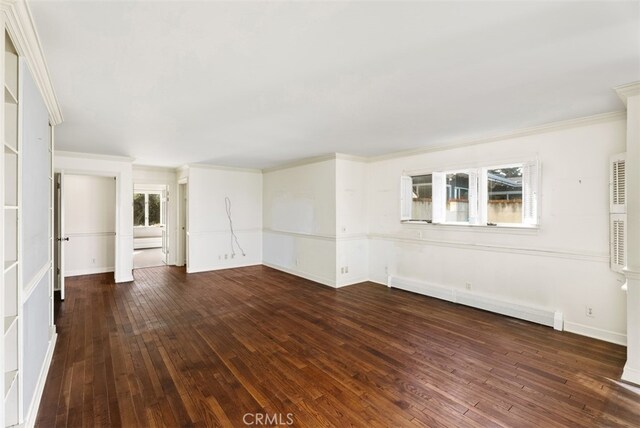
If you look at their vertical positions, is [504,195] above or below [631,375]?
above

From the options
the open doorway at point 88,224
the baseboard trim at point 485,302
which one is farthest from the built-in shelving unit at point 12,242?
the open doorway at point 88,224

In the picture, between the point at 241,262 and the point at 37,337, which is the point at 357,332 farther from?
the point at 241,262

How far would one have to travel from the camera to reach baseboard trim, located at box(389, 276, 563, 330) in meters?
3.71

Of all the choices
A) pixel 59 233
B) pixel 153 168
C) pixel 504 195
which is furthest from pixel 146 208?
pixel 504 195

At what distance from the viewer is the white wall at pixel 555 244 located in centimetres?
334

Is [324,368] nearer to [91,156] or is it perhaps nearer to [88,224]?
[91,156]

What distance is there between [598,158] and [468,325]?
7.81ft

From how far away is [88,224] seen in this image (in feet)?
21.6

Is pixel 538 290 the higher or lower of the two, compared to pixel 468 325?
higher

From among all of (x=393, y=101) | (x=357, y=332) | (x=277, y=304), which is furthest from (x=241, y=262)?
(x=393, y=101)

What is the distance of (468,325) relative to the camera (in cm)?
373

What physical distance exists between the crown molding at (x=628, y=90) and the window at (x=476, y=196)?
1.26 metres

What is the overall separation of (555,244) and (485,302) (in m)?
1.17

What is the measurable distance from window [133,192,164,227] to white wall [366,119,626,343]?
1059cm
